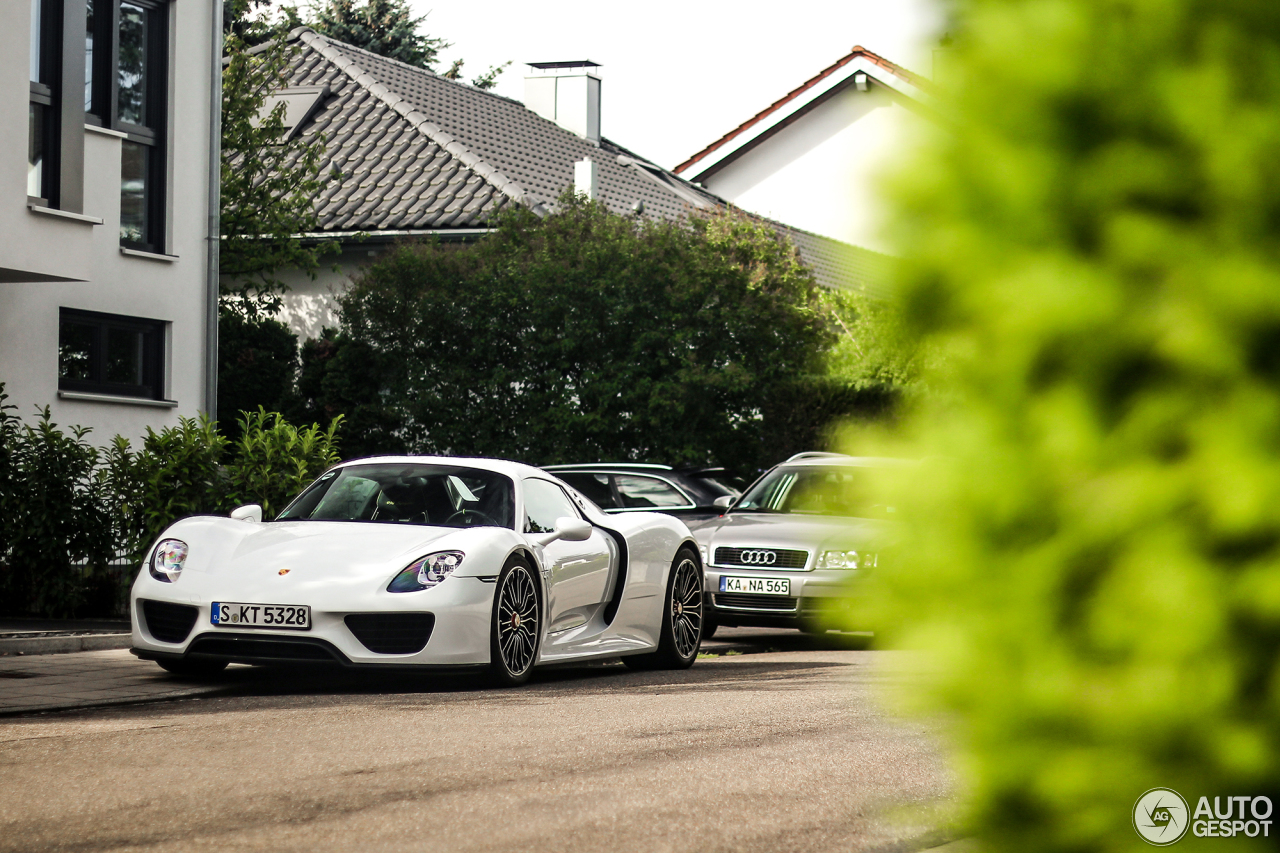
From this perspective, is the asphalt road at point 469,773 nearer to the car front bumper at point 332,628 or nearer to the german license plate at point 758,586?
the car front bumper at point 332,628

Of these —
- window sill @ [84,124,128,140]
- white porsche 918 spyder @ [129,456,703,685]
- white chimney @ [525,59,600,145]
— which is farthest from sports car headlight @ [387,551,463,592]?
white chimney @ [525,59,600,145]

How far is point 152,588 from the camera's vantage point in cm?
911

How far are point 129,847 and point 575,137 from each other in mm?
36680

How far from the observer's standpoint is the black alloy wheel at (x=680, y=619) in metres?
11.0

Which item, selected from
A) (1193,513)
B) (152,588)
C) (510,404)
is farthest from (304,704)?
(510,404)

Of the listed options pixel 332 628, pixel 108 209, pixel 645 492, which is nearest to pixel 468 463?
pixel 332 628

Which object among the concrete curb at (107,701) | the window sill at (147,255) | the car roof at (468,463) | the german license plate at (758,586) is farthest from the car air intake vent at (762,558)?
the window sill at (147,255)

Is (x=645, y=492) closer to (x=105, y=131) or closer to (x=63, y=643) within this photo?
(x=63, y=643)

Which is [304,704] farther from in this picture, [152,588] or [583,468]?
[583,468]

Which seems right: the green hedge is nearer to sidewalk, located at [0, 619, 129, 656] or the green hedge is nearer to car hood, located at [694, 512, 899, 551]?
sidewalk, located at [0, 619, 129, 656]

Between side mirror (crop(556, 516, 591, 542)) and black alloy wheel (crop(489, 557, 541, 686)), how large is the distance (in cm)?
38

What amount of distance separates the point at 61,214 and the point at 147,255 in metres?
3.84

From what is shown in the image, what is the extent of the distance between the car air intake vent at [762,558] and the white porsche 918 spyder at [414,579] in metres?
2.20

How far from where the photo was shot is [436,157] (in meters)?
31.3
